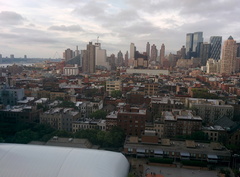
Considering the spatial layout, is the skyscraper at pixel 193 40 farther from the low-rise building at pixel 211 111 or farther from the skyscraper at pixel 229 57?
the low-rise building at pixel 211 111

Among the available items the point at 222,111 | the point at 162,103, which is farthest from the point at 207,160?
the point at 222,111

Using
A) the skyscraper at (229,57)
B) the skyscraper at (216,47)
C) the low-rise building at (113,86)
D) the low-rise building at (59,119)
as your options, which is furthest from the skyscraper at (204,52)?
the low-rise building at (59,119)

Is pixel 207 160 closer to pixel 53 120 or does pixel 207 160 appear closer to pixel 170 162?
pixel 170 162

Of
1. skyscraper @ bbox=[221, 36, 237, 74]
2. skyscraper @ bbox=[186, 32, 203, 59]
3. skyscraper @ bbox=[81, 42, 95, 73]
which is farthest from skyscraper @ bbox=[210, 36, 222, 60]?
skyscraper @ bbox=[81, 42, 95, 73]

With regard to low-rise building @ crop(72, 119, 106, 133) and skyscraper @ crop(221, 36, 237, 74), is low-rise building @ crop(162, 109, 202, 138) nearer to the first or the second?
low-rise building @ crop(72, 119, 106, 133)

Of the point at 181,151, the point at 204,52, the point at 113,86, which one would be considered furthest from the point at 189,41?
the point at 181,151

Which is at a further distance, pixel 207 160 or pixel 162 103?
pixel 162 103
